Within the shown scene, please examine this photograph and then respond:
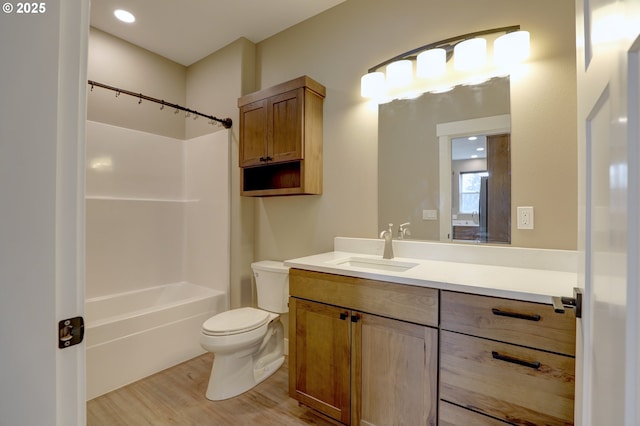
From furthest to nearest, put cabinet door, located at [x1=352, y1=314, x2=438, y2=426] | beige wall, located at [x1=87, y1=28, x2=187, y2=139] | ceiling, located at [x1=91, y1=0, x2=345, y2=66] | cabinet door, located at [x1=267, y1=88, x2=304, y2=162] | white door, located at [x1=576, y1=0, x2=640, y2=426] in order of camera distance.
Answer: beige wall, located at [x1=87, y1=28, x2=187, y2=139] → ceiling, located at [x1=91, y1=0, x2=345, y2=66] → cabinet door, located at [x1=267, y1=88, x2=304, y2=162] → cabinet door, located at [x1=352, y1=314, x2=438, y2=426] → white door, located at [x1=576, y1=0, x2=640, y2=426]

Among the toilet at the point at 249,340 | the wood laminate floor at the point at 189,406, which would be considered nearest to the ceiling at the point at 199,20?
the toilet at the point at 249,340

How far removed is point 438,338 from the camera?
4.00ft

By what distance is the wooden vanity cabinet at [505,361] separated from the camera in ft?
3.25

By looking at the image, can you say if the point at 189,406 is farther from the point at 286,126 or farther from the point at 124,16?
the point at 124,16

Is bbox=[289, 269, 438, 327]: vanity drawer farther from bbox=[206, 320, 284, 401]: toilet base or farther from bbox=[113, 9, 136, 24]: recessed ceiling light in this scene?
bbox=[113, 9, 136, 24]: recessed ceiling light

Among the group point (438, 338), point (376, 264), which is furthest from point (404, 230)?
point (438, 338)

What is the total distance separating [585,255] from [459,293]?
0.57 metres

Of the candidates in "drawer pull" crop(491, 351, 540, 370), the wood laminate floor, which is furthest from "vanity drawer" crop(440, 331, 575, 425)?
the wood laminate floor

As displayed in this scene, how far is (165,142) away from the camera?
3.02 meters

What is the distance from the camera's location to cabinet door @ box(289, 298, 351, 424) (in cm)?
148

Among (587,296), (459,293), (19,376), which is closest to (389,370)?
(459,293)

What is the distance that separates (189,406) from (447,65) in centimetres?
257

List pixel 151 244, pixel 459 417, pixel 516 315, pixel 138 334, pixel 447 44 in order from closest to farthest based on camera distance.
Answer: pixel 516 315
pixel 459 417
pixel 447 44
pixel 138 334
pixel 151 244

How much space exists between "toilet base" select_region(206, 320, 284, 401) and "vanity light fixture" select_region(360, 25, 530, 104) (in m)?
1.89
